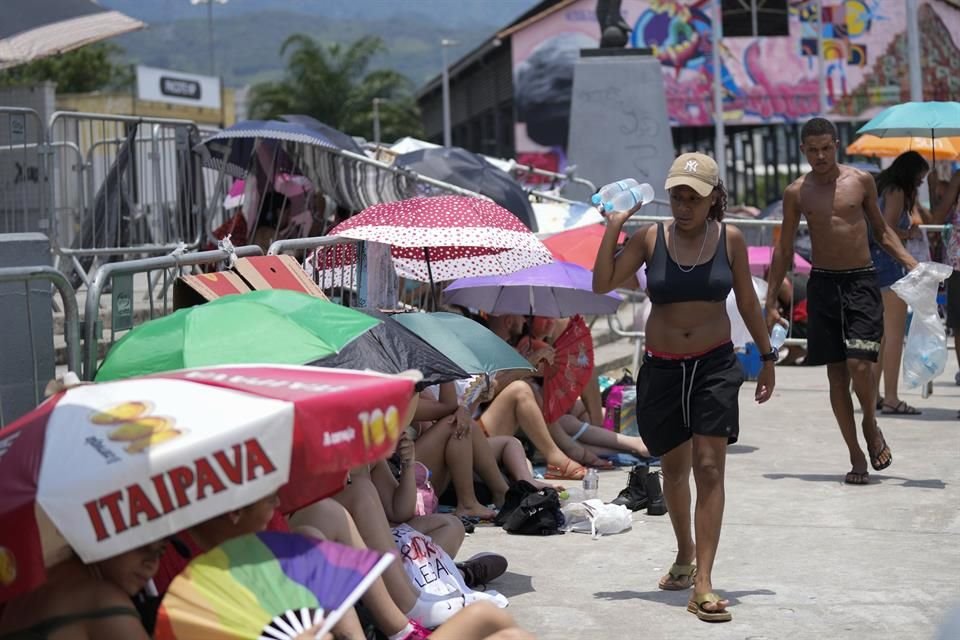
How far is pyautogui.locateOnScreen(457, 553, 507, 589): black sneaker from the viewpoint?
659cm

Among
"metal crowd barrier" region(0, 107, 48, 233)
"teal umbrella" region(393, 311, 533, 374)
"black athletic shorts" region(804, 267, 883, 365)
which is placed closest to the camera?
"teal umbrella" region(393, 311, 533, 374)

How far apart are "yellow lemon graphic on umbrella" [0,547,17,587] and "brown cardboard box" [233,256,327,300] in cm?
269

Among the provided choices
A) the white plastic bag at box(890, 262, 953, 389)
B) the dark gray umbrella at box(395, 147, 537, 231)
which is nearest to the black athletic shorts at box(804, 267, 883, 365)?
the white plastic bag at box(890, 262, 953, 389)

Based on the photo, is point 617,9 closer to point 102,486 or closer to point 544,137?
point 102,486

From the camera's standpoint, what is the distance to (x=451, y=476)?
8.11 meters

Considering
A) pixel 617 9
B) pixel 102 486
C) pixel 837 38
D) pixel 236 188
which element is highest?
pixel 837 38

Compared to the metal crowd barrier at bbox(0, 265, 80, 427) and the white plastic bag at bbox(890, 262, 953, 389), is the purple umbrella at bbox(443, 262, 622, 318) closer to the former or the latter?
the white plastic bag at bbox(890, 262, 953, 389)

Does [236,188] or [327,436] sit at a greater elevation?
[236,188]

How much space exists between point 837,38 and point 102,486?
53.2 m

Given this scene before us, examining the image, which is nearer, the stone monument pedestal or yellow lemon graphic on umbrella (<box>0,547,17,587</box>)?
yellow lemon graphic on umbrella (<box>0,547,17,587</box>)

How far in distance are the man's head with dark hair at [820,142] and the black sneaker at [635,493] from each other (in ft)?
6.87

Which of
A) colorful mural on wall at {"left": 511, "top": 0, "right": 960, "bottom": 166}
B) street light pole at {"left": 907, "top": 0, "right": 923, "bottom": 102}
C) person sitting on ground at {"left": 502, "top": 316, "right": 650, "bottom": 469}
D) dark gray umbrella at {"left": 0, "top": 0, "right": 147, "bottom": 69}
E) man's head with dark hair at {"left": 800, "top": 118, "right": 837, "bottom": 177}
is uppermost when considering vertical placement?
colorful mural on wall at {"left": 511, "top": 0, "right": 960, "bottom": 166}

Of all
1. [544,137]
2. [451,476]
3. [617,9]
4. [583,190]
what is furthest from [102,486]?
[544,137]

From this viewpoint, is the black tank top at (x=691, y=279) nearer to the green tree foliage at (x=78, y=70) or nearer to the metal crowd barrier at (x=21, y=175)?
the metal crowd barrier at (x=21, y=175)
